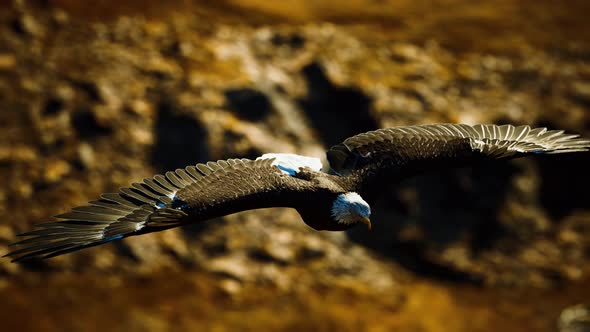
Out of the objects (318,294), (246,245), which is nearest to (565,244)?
(318,294)

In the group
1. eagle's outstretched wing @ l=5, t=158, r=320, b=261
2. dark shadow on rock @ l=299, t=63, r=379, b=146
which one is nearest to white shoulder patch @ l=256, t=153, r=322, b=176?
eagle's outstretched wing @ l=5, t=158, r=320, b=261

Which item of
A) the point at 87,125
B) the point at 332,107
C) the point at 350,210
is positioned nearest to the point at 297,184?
the point at 350,210

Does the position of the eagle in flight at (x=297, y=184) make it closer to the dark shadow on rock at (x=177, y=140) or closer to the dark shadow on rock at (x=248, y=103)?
the dark shadow on rock at (x=177, y=140)

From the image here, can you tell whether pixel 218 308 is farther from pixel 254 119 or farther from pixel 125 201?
pixel 125 201

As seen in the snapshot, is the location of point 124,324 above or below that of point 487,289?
below

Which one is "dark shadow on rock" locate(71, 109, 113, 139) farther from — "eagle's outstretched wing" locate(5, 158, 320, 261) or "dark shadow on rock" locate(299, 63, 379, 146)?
"eagle's outstretched wing" locate(5, 158, 320, 261)
